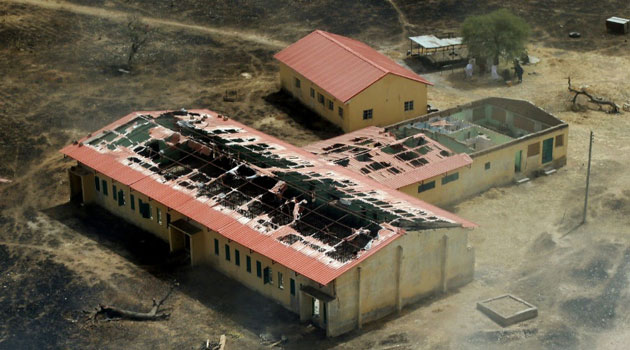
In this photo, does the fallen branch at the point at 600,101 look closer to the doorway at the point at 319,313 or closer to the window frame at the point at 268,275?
the window frame at the point at 268,275

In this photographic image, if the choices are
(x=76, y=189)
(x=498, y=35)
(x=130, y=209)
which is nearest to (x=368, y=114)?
(x=498, y=35)

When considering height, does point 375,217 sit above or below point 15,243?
above

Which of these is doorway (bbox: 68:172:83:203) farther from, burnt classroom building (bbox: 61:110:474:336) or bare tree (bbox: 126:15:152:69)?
bare tree (bbox: 126:15:152:69)

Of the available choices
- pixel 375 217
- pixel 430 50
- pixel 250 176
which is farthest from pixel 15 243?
pixel 430 50

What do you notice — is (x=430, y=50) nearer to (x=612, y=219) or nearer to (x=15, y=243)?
(x=612, y=219)

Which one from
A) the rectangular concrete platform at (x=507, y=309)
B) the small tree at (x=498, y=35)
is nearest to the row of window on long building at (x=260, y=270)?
the rectangular concrete platform at (x=507, y=309)

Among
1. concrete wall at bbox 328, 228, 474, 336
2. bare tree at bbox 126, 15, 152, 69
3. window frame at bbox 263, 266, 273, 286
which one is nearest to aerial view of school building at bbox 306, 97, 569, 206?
concrete wall at bbox 328, 228, 474, 336
